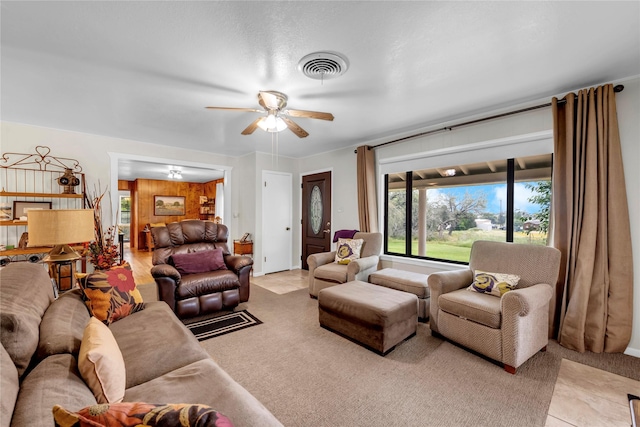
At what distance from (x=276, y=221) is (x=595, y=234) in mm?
4524

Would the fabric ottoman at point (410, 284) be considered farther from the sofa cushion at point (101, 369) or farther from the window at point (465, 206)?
the sofa cushion at point (101, 369)

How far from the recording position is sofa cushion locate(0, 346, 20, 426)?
2.21 ft

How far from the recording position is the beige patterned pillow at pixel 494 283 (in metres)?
2.46

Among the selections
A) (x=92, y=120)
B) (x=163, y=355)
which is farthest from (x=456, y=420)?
(x=92, y=120)

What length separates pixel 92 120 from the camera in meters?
3.40

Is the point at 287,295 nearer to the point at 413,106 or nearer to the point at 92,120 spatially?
the point at 413,106

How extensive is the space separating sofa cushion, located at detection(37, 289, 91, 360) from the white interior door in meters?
3.59

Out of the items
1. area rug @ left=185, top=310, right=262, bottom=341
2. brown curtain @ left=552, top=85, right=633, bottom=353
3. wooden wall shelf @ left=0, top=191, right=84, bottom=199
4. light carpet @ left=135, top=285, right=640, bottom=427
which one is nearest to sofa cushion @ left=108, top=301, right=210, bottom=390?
light carpet @ left=135, top=285, right=640, bottom=427

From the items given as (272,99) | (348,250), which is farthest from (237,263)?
(272,99)

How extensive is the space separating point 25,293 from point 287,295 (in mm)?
2954

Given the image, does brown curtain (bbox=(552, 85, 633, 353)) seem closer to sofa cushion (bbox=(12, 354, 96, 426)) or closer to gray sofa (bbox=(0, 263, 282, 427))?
gray sofa (bbox=(0, 263, 282, 427))

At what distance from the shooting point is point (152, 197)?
28.1ft

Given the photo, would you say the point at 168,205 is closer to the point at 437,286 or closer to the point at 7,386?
the point at 437,286

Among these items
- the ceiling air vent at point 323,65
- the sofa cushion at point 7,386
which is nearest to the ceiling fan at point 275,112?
the ceiling air vent at point 323,65
